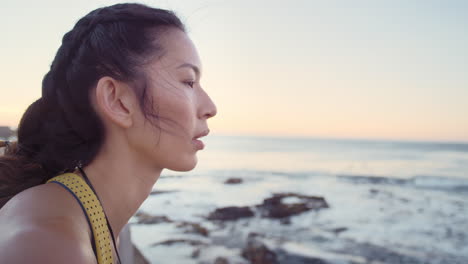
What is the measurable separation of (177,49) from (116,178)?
0.58m

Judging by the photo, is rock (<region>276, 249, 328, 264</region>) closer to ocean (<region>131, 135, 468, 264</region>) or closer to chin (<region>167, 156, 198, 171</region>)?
ocean (<region>131, 135, 468, 264</region>)

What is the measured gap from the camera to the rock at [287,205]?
29.2ft

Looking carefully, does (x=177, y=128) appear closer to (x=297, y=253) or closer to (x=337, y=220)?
(x=297, y=253)

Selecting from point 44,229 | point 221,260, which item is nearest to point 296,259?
point 221,260

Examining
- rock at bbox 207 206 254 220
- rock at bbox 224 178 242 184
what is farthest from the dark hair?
rock at bbox 224 178 242 184

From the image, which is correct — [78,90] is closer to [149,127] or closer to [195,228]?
[149,127]

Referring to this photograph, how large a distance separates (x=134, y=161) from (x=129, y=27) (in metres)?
0.53

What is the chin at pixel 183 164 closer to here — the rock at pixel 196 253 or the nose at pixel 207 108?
the nose at pixel 207 108

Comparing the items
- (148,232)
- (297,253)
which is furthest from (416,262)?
(148,232)

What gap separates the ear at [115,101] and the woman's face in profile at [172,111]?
0.18 ft

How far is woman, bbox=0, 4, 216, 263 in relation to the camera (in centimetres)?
133

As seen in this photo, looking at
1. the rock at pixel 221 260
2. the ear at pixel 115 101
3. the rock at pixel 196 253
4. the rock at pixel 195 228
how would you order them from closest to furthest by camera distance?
the ear at pixel 115 101, the rock at pixel 221 260, the rock at pixel 196 253, the rock at pixel 195 228

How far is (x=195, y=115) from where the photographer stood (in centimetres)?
145

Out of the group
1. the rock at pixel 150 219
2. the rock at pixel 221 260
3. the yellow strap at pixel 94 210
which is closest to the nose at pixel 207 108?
the yellow strap at pixel 94 210
